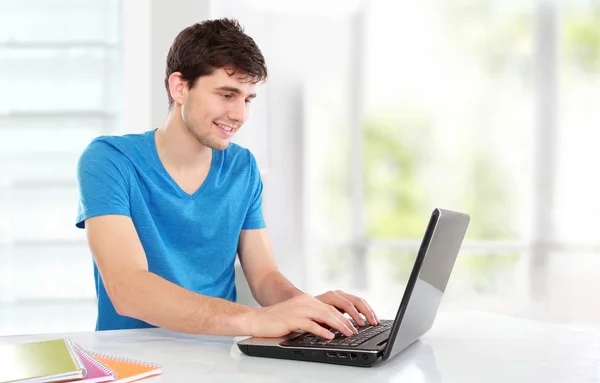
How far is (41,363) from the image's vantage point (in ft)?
3.06

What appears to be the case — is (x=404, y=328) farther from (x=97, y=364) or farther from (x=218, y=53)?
(x=218, y=53)

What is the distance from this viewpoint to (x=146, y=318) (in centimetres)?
133

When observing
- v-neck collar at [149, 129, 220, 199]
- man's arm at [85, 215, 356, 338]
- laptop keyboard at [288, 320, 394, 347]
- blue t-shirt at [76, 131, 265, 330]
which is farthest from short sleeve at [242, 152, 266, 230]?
laptop keyboard at [288, 320, 394, 347]

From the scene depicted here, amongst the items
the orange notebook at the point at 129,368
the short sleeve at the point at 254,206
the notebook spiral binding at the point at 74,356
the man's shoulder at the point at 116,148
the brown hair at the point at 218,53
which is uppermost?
the brown hair at the point at 218,53

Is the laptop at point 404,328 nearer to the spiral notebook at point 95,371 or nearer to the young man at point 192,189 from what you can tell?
the spiral notebook at point 95,371

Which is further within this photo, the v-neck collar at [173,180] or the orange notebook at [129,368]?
the v-neck collar at [173,180]

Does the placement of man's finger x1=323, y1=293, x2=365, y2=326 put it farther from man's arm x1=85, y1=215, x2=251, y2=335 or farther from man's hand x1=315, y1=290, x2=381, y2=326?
man's arm x1=85, y1=215, x2=251, y2=335

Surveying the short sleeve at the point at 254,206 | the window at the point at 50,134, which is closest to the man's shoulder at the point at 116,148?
the short sleeve at the point at 254,206

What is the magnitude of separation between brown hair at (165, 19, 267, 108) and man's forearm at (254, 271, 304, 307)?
47 centimetres

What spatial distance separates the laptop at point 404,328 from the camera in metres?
1.00

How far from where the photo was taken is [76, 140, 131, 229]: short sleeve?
4.80ft

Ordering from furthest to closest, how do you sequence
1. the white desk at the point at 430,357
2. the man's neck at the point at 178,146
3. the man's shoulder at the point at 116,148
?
1. the man's neck at the point at 178,146
2. the man's shoulder at the point at 116,148
3. the white desk at the point at 430,357

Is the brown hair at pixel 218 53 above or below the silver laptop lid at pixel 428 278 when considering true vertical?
above

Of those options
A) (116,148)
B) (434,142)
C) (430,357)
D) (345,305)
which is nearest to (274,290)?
(345,305)
